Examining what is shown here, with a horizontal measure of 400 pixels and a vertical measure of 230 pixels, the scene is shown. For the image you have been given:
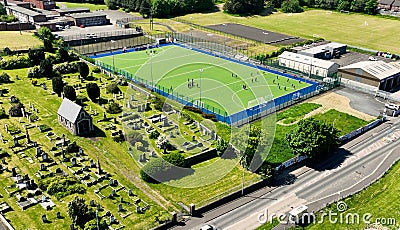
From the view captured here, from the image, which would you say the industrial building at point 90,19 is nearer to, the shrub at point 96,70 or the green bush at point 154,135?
the shrub at point 96,70

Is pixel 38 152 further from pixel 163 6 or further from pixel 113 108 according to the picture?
pixel 163 6

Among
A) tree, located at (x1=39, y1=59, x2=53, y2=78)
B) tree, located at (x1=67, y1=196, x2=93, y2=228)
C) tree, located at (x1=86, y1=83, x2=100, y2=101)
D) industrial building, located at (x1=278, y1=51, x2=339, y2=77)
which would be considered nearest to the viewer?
tree, located at (x1=67, y1=196, x2=93, y2=228)

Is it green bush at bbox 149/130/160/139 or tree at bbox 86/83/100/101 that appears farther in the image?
tree at bbox 86/83/100/101

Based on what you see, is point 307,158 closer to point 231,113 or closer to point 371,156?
point 371,156

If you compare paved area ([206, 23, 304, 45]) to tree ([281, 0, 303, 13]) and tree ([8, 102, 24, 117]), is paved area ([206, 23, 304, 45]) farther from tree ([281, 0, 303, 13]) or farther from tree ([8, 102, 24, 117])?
tree ([8, 102, 24, 117])

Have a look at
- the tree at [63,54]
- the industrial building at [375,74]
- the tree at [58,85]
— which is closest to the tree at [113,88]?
the tree at [58,85]

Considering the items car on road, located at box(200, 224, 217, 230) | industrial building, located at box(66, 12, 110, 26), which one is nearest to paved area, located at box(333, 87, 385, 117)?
car on road, located at box(200, 224, 217, 230)

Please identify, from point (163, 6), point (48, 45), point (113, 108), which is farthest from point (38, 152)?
point (163, 6)
